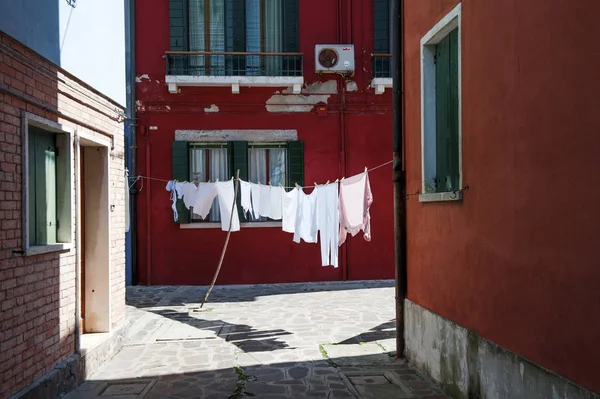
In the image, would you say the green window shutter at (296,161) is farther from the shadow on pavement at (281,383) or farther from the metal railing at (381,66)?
the shadow on pavement at (281,383)

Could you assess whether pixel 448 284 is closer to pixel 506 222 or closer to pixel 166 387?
pixel 506 222

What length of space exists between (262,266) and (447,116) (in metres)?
7.45

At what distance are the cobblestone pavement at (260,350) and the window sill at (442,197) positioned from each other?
73.3 inches

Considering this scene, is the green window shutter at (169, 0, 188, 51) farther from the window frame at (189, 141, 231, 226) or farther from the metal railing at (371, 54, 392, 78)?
the metal railing at (371, 54, 392, 78)

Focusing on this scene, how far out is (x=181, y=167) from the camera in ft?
38.7

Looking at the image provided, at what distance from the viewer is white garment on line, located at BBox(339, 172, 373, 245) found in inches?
319

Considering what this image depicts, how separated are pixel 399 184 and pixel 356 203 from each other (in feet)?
5.91

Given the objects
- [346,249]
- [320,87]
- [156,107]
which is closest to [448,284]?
[346,249]

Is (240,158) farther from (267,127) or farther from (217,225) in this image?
(217,225)

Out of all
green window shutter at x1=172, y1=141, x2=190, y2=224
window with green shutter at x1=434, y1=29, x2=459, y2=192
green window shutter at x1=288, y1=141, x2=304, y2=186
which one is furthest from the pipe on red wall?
window with green shutter at x1=434, y1=29, x2=459, y2=192

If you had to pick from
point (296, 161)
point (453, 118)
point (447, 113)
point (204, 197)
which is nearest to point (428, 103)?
point (447, 113)

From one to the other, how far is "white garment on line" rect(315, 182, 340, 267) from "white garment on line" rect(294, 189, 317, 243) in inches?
10.0

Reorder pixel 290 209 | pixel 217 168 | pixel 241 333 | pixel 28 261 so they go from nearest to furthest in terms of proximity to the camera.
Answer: pixel 28 261, pixel 241 333, pixel 290 209, pixel 217 168

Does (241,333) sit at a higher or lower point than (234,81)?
lower
